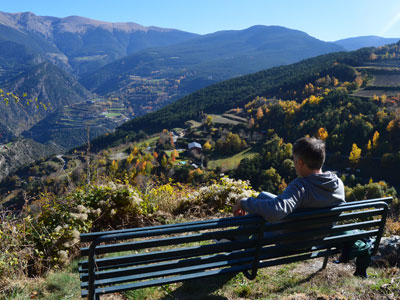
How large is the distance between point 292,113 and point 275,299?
289 feet

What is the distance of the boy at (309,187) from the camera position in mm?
2276

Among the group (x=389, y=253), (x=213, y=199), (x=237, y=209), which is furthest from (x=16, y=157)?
(x=389, y=253)

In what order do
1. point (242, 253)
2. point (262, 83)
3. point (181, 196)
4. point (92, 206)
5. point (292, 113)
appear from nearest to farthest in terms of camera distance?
point (242, 253)
point (92, 206)
point (181, 196)
point (292, 113)
point (262, 83)

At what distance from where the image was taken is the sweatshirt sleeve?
211 cm

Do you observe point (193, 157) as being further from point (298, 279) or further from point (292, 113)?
point (298, 279)

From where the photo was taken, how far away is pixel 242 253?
2.42 metres

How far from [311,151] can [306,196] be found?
0.40 m

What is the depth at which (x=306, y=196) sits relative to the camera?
2350 mm

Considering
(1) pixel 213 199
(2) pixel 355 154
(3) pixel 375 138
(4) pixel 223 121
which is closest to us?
(1) pixel 213 199

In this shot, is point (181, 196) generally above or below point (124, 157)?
above

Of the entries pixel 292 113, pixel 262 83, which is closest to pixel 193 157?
pixel 292 113

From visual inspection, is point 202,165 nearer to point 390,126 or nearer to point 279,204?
point 390,126

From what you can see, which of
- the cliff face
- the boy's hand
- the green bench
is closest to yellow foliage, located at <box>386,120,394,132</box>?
the green bench

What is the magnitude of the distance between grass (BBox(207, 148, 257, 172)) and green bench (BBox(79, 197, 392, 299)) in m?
59.8
